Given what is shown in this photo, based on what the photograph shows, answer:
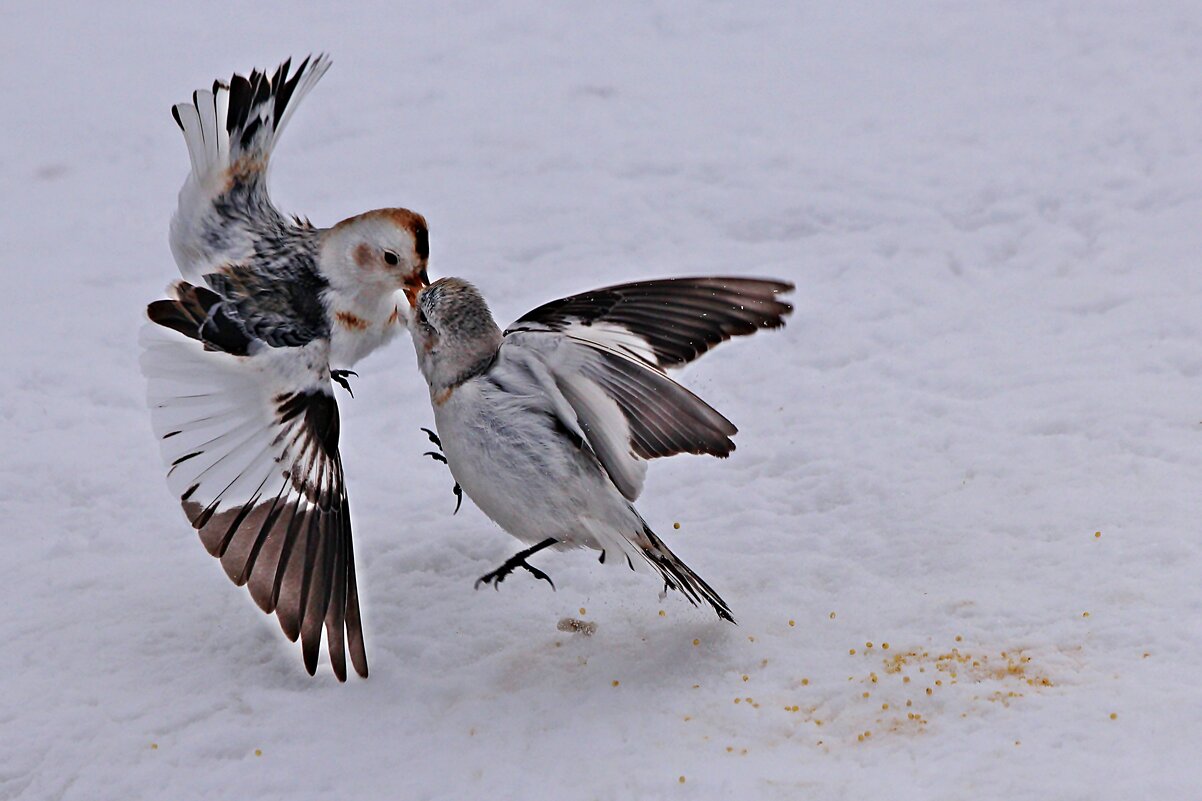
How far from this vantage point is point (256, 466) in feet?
13.4

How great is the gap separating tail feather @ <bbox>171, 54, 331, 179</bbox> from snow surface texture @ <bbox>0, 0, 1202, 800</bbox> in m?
1.32

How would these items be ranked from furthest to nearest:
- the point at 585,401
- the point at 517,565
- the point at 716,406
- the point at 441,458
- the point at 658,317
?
the point at 716,406, the point at 441,458, the point at 517,565, the point at 658,317, the point at 585,401

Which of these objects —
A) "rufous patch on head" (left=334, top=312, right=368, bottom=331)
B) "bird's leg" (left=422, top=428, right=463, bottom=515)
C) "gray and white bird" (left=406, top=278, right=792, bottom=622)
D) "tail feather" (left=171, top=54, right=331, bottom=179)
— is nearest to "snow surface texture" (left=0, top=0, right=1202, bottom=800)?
"bird's leg" (left=422, top=428, right=463, bottom=515)

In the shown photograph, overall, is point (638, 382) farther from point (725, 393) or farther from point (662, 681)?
point (725, 393)

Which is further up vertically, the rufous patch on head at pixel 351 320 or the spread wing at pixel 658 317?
the spread wing at pixel 658 317

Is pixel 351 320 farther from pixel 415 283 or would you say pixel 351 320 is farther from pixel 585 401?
pixel 585 401

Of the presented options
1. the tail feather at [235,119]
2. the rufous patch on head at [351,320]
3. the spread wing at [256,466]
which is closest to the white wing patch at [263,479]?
the spread wing at [256,466]

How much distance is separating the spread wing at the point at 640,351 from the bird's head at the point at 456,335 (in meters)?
0.10

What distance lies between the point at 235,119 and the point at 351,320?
90 centimetres

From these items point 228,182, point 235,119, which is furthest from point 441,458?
point 235,119

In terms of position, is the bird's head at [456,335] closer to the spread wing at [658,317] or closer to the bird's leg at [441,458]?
the spread wing at [658,317]

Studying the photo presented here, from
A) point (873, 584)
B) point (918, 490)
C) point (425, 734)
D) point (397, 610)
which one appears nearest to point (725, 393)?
point (918, 490)

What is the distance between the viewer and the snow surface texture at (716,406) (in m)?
3.93

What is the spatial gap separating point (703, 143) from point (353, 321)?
3718mm
